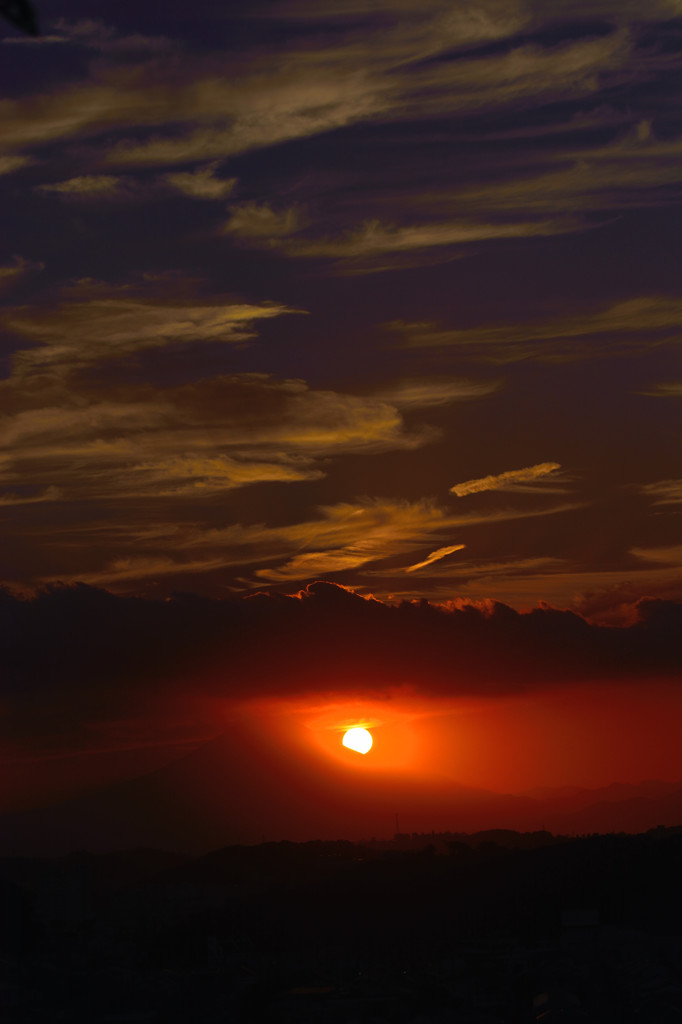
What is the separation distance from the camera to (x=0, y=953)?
484ft

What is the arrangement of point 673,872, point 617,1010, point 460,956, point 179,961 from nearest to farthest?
point 617,1010, point 460,956, point 179,961, point 673,872

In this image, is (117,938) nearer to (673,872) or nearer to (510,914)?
(510,914)

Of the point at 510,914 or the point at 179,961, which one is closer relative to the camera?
the point at 179,961

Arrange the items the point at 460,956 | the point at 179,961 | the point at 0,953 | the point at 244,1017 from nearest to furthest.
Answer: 1. the point at 244,1017
2. the point at 0,953
3. the point at 460,956
4. the point at 179,961

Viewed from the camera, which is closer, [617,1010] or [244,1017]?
[617,1010]

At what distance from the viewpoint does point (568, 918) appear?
170 m

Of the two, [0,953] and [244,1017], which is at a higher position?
[0,953]

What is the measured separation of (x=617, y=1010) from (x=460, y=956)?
51.9m

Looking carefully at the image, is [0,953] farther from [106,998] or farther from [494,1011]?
[494,1011]

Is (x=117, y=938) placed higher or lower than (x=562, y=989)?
higher

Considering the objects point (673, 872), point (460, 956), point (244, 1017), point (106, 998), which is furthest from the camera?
point (673, 872)

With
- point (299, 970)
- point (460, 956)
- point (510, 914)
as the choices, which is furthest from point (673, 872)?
point (299, 970)

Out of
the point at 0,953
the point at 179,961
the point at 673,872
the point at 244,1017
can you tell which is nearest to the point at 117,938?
the point at 179,961

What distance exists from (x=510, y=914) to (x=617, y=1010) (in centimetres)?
8905
